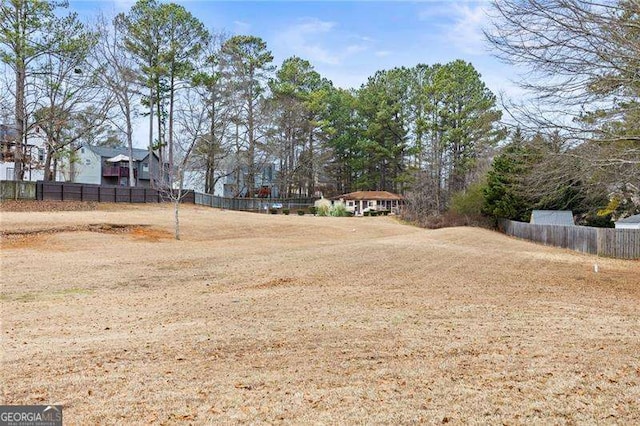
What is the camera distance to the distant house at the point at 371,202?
1967 inches

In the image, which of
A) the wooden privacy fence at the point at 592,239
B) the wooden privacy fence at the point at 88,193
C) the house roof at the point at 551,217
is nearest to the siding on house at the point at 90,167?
the wooden privacy fence at the point at 88,193

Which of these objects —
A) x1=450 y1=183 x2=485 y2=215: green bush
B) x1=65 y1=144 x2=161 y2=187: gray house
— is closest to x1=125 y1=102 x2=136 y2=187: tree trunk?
x1=65 y1=144 x2=161 y2=187: gray house

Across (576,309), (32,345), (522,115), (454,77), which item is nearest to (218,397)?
(32,345)

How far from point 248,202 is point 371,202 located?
14.2 m

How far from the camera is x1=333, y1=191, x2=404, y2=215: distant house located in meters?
50.0

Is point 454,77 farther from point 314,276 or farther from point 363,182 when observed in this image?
point 314,276

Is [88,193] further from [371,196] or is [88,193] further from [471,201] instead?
[371,196]

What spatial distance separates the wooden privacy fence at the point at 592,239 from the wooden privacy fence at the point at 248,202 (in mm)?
26076

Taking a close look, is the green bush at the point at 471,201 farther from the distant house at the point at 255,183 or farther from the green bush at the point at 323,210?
the distant house at the point at 255,183

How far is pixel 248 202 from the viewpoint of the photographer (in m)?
44.8

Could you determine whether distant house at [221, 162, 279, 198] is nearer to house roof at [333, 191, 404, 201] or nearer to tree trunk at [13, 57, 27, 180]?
house roof at [333, 191, 404, 201]

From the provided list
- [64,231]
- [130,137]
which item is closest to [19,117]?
[130,137]

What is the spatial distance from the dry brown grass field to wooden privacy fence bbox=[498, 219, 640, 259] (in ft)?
24.7

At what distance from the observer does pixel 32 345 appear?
16.3 feet
